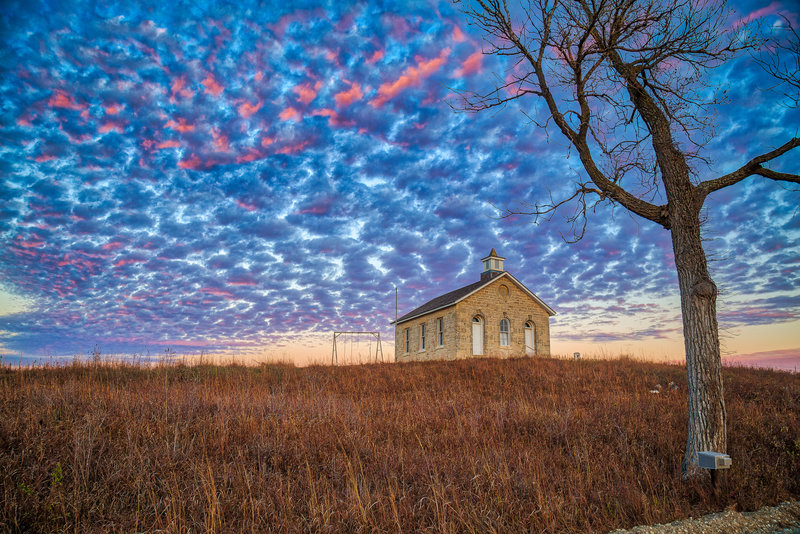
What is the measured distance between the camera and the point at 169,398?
1005 centimetres

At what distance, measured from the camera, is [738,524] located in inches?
204

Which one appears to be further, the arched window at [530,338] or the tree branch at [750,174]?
the arched window at [530,338]

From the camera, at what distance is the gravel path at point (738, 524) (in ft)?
16.2

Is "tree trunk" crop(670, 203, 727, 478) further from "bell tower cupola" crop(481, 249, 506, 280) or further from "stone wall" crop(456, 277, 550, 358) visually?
"bell tower cupola" crop(481, 249, 506, 280)

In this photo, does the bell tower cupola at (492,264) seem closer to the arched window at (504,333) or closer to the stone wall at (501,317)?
the stone wall at (501,317)

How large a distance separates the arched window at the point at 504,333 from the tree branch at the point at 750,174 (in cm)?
2116

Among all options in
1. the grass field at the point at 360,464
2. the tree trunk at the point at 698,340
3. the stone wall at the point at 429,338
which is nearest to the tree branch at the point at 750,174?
the tree trunk at the point at 698,340

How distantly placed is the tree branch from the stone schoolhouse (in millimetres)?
19300

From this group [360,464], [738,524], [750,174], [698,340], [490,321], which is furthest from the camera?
[490,321]

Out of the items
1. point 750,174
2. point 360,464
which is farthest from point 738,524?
point 750,174

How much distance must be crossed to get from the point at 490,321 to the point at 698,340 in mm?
21058

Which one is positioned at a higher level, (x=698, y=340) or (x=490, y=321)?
(x=490, y=321)

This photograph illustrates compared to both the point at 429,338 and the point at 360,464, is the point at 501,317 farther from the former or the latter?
the point at 360,464

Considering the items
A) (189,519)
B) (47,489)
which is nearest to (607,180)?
(189,519)
